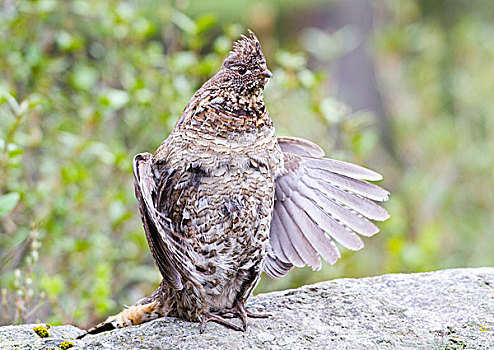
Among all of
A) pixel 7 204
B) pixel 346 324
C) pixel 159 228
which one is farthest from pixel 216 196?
pixel 7 204

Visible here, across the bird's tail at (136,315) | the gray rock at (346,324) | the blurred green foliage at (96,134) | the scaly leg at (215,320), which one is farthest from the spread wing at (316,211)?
the blurred green foliage at (96,134)

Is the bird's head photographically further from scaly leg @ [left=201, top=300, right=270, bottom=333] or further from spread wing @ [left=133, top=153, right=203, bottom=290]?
scaly leg @ [left=201, top=300, right=270, bottom=333]

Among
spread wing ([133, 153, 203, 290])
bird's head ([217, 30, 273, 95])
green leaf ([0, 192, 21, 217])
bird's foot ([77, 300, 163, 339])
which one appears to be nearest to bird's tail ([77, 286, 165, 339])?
bird's foot ([77, 300, 163, 339])

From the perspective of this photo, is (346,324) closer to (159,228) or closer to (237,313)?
Result: (237,313)

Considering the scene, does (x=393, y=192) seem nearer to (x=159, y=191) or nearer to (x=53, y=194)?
(x=53, y=194)

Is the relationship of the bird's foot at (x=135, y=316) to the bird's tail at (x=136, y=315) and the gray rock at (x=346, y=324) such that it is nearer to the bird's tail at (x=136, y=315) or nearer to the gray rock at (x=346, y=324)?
the bird's tail at (x=136, y=315)

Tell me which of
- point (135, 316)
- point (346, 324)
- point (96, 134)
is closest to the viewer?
point (346, 324)

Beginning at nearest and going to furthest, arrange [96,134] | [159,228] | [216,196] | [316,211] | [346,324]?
[159,228], [216,196], [346,324], [316,211], [96,134]
